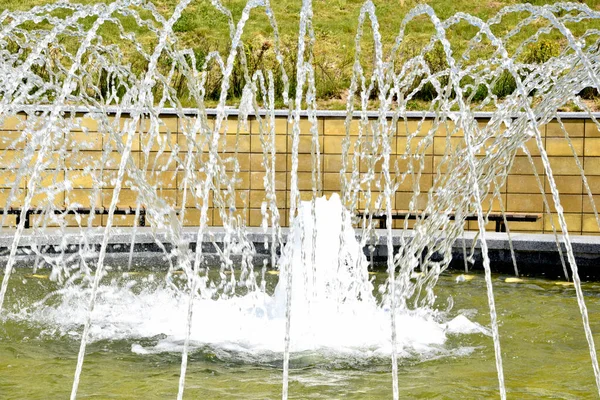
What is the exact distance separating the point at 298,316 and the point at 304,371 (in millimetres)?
859

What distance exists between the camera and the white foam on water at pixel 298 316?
4738mm

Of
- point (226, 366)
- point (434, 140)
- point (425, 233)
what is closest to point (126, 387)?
point (226, 366)

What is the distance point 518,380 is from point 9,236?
506 cm

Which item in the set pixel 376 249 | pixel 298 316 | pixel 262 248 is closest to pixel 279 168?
pixel 262 248

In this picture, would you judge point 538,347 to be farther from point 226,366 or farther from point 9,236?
point 9,236

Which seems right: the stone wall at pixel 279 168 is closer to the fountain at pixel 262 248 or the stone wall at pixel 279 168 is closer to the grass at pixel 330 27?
the fountain at pixel 262 248

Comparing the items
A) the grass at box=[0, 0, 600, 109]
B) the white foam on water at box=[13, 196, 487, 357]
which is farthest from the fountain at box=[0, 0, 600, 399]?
the grass at box=[0, 0, 600, 109]

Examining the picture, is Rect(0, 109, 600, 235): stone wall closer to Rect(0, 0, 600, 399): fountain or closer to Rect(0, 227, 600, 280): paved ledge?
Rect(0, 0, 600, 399): fountain

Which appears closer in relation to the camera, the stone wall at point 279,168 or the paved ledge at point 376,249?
the paved ledge at point 376,249

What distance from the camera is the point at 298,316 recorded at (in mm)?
5105

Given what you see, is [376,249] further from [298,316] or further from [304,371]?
[304,371]

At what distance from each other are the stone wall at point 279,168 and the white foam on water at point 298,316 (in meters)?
4.16

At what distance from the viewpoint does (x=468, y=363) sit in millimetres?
4391

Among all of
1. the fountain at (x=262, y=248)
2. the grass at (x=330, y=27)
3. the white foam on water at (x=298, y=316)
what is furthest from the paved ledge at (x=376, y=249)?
the grass at (x=330, y=27)
